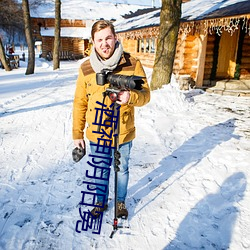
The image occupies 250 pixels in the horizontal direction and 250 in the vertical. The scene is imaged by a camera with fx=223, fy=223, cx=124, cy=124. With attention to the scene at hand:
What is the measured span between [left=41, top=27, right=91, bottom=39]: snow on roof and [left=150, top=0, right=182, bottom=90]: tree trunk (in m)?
23.1

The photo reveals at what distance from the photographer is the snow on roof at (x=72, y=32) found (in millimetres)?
28531

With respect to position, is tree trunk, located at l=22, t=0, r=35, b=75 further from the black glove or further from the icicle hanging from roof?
the black glove

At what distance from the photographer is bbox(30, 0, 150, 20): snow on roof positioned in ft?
104

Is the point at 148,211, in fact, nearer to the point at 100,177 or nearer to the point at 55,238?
the point at 100,177

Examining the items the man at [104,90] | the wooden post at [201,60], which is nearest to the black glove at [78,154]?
the man at [104,90]

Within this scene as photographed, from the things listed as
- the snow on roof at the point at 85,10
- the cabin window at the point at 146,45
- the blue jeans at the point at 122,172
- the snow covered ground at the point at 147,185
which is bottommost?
the snow covered ground at the point at 147,185

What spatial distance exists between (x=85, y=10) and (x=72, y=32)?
20.0 ft

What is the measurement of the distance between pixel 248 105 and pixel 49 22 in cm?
3159

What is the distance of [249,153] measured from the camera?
398 cm

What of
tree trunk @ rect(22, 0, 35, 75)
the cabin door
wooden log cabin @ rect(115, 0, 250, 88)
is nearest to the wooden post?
wooden log cabin @ rect(115, 0, 250, 88)

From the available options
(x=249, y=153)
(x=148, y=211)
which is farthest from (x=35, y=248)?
(x=249, y=153)

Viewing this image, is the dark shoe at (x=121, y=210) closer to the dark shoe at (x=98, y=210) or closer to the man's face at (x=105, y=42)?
the dark shoe at (x=98, y=210)

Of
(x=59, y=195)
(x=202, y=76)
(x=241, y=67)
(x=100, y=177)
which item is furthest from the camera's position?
(x=241, y=67)

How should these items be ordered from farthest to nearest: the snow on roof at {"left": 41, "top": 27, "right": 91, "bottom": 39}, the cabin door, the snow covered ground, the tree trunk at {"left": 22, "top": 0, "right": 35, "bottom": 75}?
the snow on roof at {"left": 41, "top": 27, "right": 91, "bottom": 39}, the tree trunk at {"left": 22, "top": 0, "right": 35, "bottom": 75}, the cabin door, the snow covered ground
